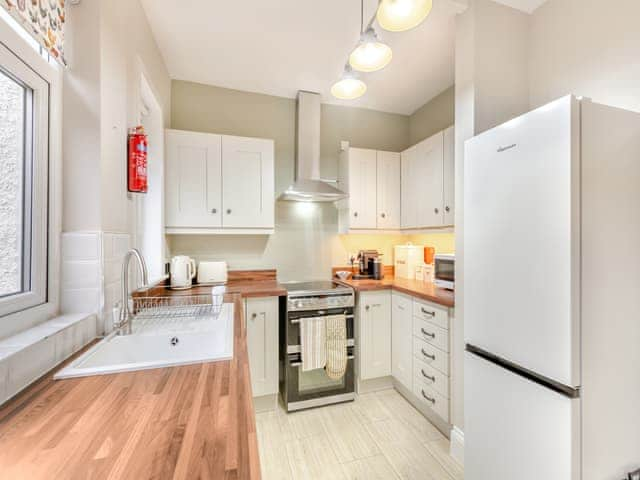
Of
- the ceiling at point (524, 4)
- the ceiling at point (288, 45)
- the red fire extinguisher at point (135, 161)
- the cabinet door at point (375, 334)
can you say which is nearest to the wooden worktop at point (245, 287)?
the red fire extinguisher at point (135, 161)

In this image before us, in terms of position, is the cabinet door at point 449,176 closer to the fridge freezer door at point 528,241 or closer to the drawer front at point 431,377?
the fridge freezer door at point 528,241

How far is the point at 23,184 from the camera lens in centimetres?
96

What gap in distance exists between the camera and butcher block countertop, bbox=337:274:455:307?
182cm

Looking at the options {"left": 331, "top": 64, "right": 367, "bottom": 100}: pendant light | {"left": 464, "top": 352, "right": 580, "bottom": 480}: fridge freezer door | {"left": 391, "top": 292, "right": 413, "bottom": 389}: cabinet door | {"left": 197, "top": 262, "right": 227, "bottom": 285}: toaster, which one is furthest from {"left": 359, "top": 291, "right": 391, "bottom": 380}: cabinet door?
{"left": 331, "top": 64, "right": 367, "bottom": 100}: pendant light

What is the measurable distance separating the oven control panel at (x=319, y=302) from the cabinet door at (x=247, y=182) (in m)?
0.70

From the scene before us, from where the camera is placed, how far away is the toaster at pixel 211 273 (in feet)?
7.65

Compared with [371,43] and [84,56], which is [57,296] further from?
[371,43]

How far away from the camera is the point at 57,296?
105cm

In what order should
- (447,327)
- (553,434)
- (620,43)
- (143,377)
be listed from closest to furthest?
(143,377) → (553,434) → (620,43) → (447,327)

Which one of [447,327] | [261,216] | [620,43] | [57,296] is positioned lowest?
[447,327]

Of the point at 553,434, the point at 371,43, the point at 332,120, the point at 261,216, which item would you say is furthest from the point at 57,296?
the point at 332,120

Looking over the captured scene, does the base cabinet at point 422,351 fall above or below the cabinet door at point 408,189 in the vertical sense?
below

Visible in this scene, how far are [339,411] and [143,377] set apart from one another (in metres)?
1.70

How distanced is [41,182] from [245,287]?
4.66 ft
